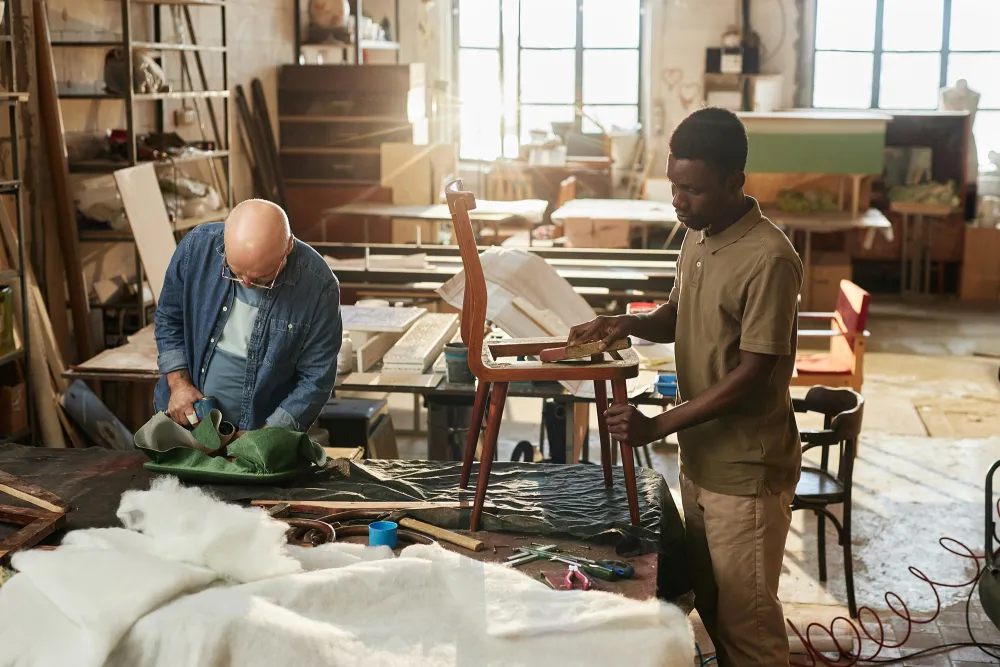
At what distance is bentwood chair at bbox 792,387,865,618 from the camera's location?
3803mm

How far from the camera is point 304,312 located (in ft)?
9.78

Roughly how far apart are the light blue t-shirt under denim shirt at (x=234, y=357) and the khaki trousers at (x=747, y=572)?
131 centimetres

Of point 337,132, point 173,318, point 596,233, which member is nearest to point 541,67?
point 337,132

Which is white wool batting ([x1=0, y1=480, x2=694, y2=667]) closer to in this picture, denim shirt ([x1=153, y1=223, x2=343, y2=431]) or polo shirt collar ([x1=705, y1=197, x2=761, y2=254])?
polo shirt collar ([x1=705, y1=197, x2=761, y2=254])

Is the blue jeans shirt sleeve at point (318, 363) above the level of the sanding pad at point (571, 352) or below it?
below

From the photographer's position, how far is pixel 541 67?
39.4ft

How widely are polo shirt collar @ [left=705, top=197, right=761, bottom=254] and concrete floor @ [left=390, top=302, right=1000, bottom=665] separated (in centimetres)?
194

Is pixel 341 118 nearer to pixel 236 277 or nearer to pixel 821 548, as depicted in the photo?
pixel 821 548

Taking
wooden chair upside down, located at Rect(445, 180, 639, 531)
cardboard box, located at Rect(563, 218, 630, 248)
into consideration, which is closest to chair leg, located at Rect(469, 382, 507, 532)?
wooden chair upside down, located at Rect(445, 180, 639, 531)

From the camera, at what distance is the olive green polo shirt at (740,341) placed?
2.25 m

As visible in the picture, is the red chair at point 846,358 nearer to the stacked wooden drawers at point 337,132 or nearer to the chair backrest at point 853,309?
the chair backrest at point 853,309

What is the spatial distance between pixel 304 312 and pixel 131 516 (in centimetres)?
81

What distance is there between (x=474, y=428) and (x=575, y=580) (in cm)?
62

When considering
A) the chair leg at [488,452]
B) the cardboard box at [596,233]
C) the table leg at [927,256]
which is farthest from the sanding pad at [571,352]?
the table leg at [927,256]
